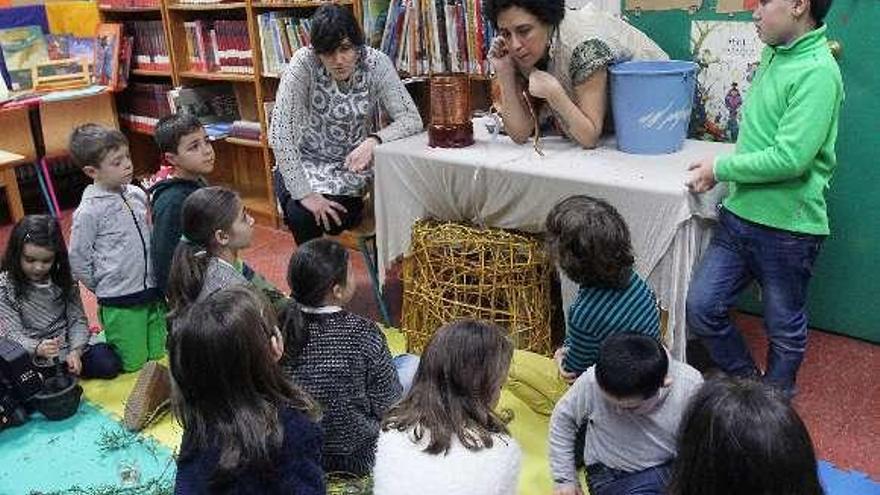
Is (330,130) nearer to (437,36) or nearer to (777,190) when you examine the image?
(437,36)

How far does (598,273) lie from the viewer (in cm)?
183

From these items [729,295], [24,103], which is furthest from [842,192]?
[24,103]

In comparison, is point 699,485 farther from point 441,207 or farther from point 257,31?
point 257,31

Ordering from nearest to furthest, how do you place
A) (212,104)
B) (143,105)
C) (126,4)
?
1. (212,104)
2. (126,4)
3. (143,105)

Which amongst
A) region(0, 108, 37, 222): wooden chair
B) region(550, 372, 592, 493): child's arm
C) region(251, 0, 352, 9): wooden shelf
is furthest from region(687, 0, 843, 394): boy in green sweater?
region(0, 108, 37, 222): wooden chair

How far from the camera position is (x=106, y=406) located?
2.63 metres

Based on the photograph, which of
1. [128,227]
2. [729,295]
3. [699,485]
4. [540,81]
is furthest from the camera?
[128,227]

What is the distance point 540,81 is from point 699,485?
1.46m

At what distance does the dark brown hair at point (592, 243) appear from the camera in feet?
5.87

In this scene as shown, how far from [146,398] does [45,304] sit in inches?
22.7

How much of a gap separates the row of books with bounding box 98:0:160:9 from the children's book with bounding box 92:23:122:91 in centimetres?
11

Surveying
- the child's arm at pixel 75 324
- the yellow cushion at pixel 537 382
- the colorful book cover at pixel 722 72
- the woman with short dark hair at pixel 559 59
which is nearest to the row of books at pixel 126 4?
the child's arm at pixel 75 324

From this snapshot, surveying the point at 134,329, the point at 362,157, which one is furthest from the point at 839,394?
the point at 134,329

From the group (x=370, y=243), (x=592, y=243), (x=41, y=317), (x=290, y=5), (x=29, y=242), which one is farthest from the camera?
(x=290, y=5)
